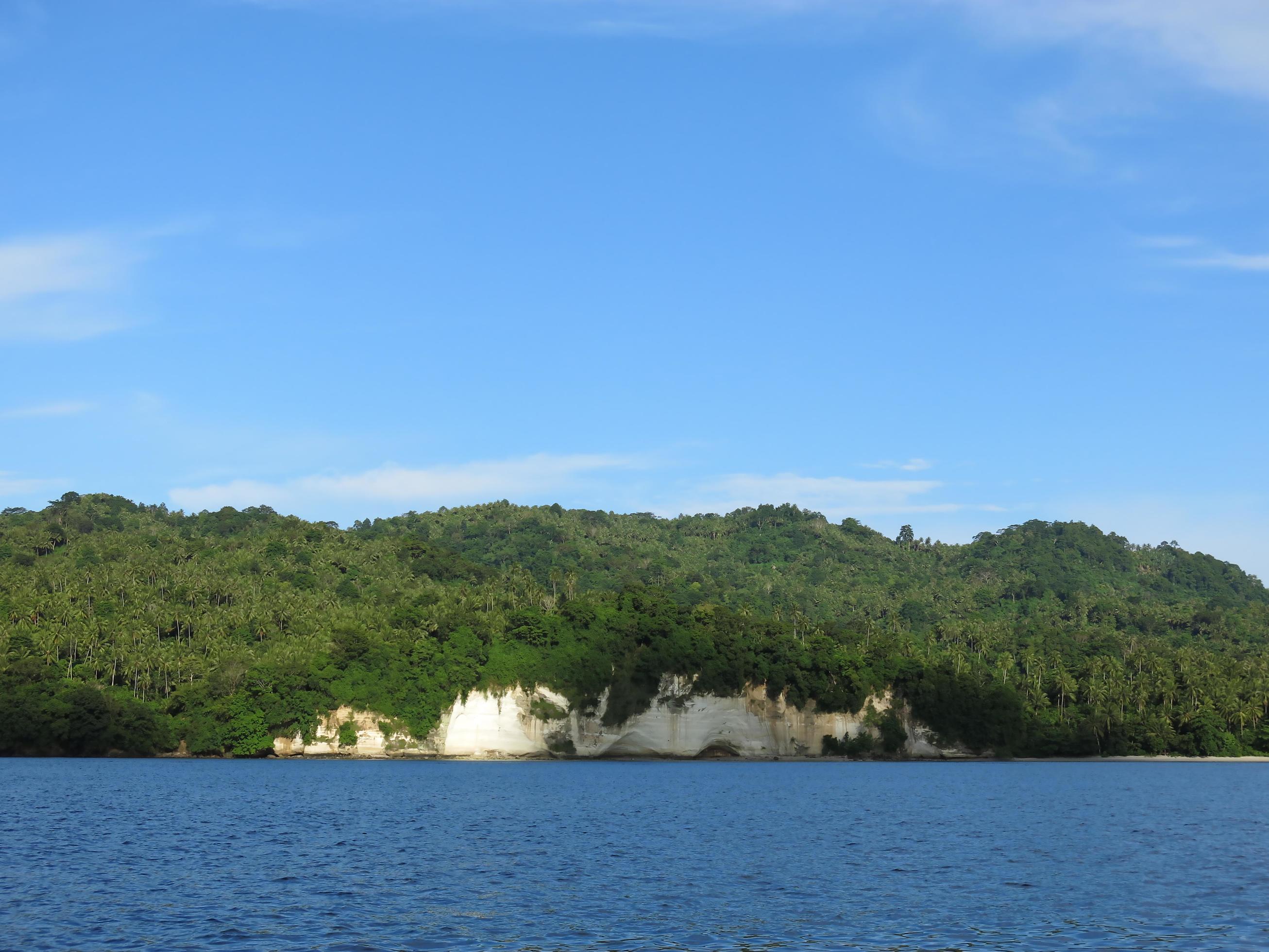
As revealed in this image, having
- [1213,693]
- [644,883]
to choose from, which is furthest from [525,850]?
[1213,693]

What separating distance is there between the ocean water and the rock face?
39323 millimetres

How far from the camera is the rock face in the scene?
121m

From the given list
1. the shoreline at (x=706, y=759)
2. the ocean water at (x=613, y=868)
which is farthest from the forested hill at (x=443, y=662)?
the ocean water at (x=613, y=868)

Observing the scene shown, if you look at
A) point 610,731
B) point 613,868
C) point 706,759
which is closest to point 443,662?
point 610,731

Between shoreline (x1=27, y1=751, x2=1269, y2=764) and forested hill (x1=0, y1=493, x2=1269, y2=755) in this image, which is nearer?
shoreline (x1=27, y1=751, x2=1269, y2=764)

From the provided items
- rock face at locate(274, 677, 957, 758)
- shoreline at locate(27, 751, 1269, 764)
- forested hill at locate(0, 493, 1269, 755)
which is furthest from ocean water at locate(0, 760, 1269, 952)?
rock face at locate(274, 677, 957, 758)

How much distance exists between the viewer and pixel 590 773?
329 ft

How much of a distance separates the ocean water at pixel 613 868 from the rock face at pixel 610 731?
129 ft

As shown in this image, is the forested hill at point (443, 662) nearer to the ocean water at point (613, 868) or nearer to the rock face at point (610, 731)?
the rock face at point (610, 731)

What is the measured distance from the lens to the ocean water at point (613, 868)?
28.9 meters

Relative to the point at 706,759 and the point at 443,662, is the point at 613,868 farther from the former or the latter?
the point at 706,759

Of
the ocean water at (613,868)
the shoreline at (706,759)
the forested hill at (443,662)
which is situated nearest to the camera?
the ocean water at (613,868)

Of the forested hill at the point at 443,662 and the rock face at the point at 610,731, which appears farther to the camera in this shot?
the rock face at the point at 610,731

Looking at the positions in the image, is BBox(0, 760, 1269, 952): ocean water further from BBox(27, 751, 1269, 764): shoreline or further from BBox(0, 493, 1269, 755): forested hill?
BBox(0, 493, 1269, 755): forested hill
